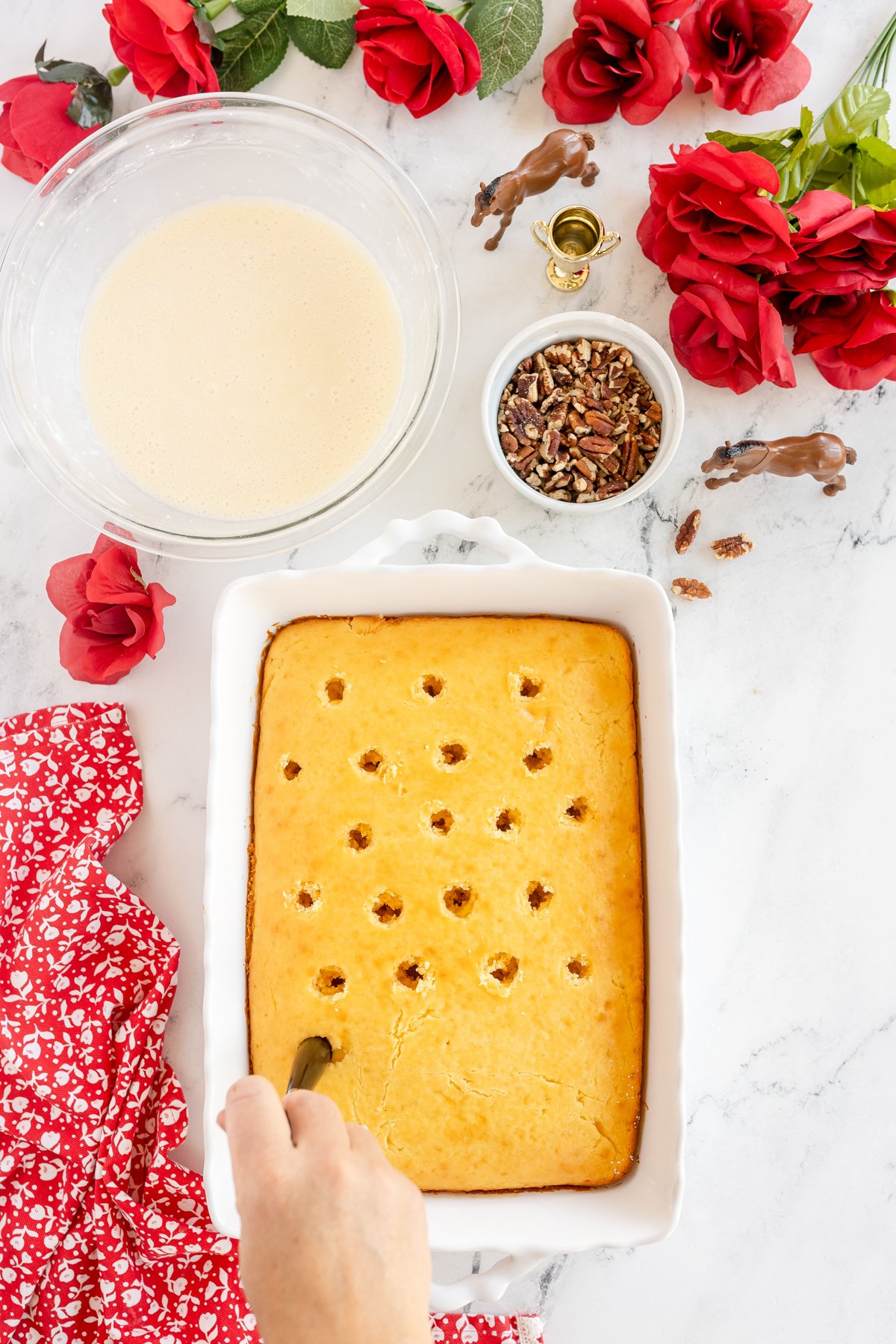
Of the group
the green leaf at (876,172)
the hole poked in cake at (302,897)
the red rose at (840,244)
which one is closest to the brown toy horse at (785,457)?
the red rose at (840,244)

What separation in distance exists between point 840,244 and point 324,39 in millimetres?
775

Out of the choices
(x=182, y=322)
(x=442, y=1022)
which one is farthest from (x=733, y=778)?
(x=182, y=322)

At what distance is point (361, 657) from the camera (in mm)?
1276

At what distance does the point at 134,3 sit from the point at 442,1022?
4.44 feet

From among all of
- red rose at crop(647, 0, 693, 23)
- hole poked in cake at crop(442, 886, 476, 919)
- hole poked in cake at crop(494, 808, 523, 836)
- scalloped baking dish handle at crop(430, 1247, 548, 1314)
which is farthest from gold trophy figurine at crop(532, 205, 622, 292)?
scalloped baking dish handle at crop(430, 1247, 548, 1314)

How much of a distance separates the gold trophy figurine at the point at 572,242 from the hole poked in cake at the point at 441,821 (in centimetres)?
76

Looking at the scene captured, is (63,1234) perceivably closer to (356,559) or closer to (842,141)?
Result: (356,559)

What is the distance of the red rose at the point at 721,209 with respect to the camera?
1.20 meters

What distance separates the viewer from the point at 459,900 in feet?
3.98

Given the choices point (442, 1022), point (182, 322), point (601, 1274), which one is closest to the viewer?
point (442, 1022)

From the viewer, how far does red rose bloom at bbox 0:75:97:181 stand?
4.55ft

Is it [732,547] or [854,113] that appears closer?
[854,113]

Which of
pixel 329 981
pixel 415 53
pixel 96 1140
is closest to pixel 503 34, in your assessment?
pixel 415 53

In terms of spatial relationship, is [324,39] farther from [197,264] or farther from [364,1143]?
[364,1143]
